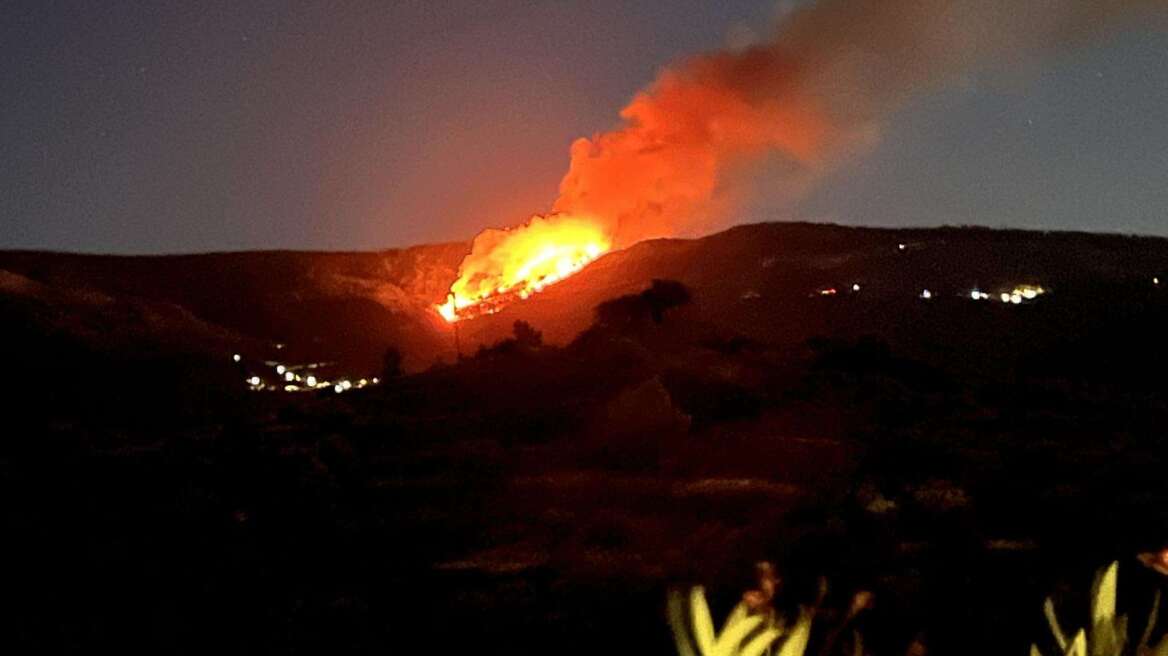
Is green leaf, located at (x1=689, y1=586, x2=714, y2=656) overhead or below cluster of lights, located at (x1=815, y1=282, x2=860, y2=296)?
below

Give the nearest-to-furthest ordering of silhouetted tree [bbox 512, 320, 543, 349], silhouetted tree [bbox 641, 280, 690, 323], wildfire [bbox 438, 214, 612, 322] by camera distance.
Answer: silhouetted tree [bbox 512, 320, 543, 349]
silhouetted tree [bbox 641, 280, 690, 323]
wildfire [bbox 438, 214, 612, 322]

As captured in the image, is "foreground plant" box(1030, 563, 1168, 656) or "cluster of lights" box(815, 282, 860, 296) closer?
"foreground plant" box(1030, 563, 1168, 656)

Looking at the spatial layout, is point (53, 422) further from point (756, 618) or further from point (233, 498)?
point (756, 618)

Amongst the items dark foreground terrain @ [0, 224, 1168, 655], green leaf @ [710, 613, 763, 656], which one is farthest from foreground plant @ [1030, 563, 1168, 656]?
dark foreground terrain @ [0, 224, 1168, 655]

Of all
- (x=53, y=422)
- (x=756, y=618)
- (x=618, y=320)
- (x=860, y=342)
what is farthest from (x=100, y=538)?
(x=618, y=320)

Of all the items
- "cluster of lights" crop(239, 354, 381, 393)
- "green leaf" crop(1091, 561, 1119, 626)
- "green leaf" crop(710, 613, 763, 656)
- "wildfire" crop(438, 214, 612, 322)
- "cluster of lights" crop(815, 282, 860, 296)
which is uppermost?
"wildfire" crop(438, 214, 612, 322)

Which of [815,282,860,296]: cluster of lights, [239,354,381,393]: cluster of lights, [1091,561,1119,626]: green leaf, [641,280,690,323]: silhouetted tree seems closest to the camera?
[1091,561,1119,626]: green leaf

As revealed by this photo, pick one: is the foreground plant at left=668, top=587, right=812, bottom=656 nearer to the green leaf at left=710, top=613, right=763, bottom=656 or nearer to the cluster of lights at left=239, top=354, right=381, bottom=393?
the green leaf at left=710, top=613, right=763, bottom=656
